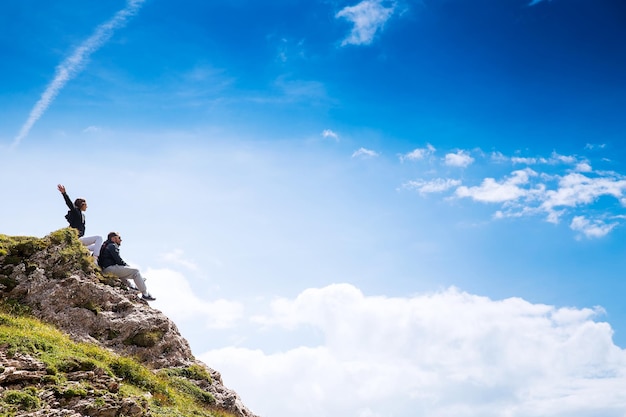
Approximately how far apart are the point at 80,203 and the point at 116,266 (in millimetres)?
4543

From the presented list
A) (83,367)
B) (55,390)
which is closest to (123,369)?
(83,367)

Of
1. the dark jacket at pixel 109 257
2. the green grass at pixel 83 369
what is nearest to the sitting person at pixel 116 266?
the dark jacket at pixel 109 257

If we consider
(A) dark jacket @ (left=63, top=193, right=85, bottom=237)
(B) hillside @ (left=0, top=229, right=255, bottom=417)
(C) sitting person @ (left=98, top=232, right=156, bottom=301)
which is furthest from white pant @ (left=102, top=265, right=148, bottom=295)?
(A) dark jacket @ (left=63, top=193, right=85, bottom=237)

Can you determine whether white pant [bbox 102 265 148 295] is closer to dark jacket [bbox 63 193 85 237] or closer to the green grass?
dark jacket [bbox 63 193 85 237]

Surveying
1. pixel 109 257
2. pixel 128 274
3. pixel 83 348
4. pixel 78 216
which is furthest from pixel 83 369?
pixel 78 216

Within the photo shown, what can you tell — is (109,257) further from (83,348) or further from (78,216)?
(83,348)

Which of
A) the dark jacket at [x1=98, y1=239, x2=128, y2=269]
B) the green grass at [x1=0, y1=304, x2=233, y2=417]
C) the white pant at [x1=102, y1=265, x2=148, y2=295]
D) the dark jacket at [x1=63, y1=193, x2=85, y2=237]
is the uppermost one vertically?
the dark jacket at [x1=63, y1=193, x2=85, y2=237]

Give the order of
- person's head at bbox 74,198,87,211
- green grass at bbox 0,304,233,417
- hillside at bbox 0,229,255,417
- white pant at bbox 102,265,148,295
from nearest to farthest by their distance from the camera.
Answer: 1. hillside at bbox 0,229,255,417
2. green grass at bbox 0,304,233,417
3. white pant at bbox 102,265,148,295
4. person's head at bbox 74,198,87,211

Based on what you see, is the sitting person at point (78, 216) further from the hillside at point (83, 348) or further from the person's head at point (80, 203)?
the hillside at point (83, 348)

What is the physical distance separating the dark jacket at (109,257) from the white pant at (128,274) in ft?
0.90

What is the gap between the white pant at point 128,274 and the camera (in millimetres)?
30203

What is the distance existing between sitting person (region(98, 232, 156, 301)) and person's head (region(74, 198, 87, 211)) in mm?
2647

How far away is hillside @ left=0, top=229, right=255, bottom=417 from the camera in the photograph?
18438 millimetres

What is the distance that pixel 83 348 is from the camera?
22.8 meters
